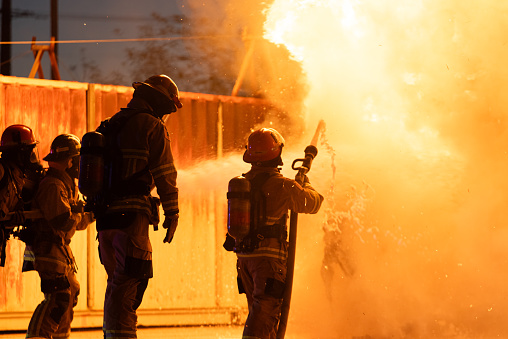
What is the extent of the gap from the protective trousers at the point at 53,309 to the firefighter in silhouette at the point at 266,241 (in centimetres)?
142

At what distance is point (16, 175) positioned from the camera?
22.4 ft

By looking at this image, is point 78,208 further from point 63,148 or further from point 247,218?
point 247,218

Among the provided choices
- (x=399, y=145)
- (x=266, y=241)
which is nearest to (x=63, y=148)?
(x=266, y=241)

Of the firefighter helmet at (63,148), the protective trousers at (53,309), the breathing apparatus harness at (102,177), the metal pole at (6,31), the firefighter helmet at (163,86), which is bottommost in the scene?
the protective trousers at (53,309)

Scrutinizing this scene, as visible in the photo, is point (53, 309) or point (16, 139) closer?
point (53, 309)

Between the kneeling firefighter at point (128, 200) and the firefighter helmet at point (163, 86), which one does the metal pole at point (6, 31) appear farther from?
the kneeling firefighter at point (128, 200)

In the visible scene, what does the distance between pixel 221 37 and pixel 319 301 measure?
425 centimetres

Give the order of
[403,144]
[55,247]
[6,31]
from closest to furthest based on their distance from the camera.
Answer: [55,247], [403,144], [6,31]

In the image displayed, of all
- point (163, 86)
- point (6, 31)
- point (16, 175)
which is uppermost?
point (6, 31)

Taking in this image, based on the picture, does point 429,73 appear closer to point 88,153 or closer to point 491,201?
point 491,201

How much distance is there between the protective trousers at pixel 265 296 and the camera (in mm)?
5914

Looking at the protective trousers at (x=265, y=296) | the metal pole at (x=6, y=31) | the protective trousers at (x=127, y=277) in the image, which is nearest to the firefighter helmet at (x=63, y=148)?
the protective trousers at (x=127, y=277)

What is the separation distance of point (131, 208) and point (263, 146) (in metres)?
1.31

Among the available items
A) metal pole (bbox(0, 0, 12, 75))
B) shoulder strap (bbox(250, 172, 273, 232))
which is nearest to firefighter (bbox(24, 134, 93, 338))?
shoulder strap (bbox(250, 172, 273, 232))
